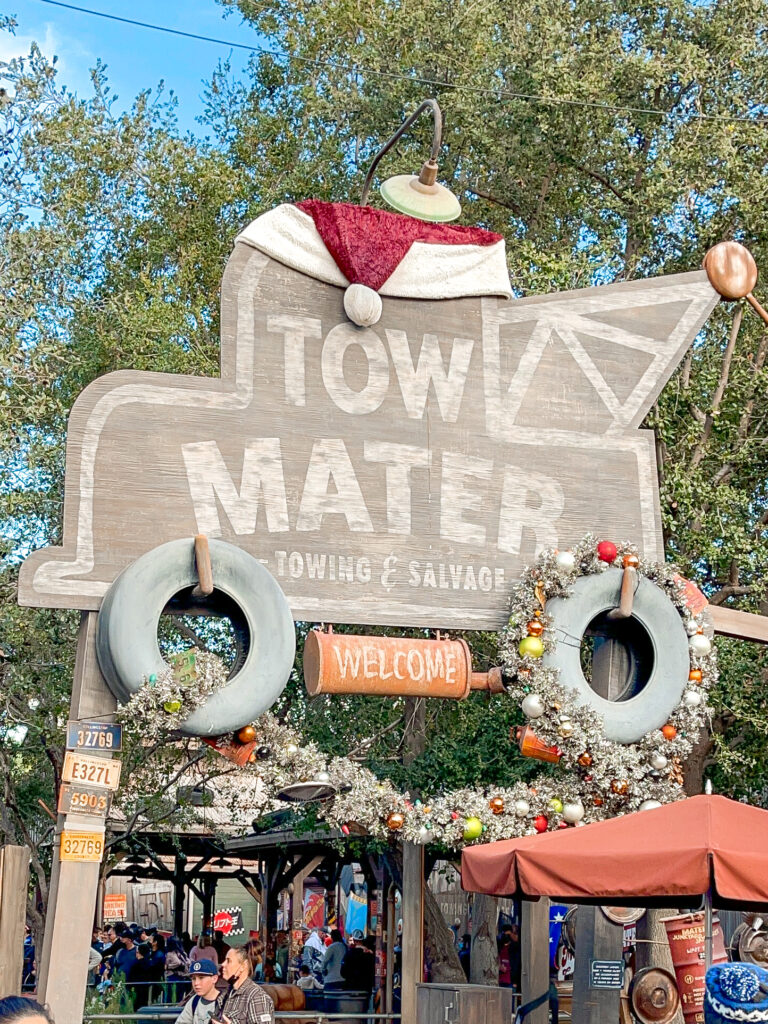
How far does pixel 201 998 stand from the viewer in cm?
658

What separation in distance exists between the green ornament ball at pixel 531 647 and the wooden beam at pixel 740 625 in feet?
5.01

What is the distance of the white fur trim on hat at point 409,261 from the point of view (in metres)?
8.30

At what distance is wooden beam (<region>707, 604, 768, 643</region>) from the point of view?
897 cm

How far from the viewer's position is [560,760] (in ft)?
26.8

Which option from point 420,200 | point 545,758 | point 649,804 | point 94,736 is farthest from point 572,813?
point 420,200

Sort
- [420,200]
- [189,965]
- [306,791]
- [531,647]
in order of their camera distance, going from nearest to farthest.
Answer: [306,791]
[531,647]
[420,200]
[189,965]

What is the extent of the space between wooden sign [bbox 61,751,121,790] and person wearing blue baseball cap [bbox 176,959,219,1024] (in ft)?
3.67

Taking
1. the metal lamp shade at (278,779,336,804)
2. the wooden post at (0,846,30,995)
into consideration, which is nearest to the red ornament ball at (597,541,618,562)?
the metal lamp shade at (278,779,336,804)

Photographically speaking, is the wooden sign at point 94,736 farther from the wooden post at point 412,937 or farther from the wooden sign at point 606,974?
the wooden sign at point 606,974

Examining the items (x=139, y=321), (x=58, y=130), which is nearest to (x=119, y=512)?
(x=139, y=321)

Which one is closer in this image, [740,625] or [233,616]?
[233,616]

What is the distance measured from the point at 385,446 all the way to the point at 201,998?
354 centimetres

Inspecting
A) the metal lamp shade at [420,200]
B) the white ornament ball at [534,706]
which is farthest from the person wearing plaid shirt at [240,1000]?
the metal lamp shade at [420,200]

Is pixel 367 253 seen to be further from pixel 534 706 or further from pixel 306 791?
pixel 306 791
